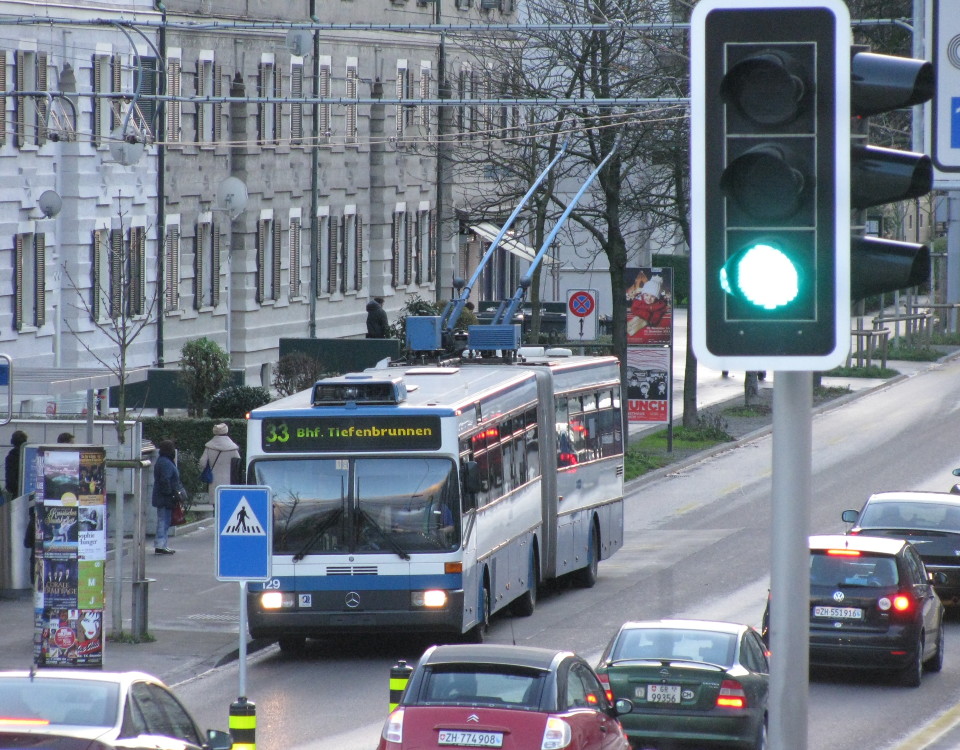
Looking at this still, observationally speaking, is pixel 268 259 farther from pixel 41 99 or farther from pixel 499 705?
pixel 499 705

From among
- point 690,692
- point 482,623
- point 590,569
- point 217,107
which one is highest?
point 217,107

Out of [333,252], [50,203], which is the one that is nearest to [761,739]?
[50,203]

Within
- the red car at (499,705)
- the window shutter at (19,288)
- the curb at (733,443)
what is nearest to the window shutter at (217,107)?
the window shutter at (19,288)

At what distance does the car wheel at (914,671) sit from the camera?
19.1m

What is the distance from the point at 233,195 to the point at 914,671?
1043 inches

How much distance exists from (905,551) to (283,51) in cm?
3271

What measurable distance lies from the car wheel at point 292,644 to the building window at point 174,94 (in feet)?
77.1

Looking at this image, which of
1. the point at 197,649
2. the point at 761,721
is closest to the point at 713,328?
the point at 761,721

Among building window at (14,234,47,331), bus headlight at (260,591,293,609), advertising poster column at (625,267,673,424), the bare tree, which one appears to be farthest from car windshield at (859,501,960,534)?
building window at (14,234,47,331)

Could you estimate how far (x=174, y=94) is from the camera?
140 feet

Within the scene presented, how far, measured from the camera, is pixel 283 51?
161 feet

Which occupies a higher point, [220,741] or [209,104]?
[209,104]

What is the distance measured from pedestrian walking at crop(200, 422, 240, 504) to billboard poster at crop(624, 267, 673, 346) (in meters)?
11.9

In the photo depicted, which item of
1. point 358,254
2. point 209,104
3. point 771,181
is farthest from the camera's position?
point 358,254
